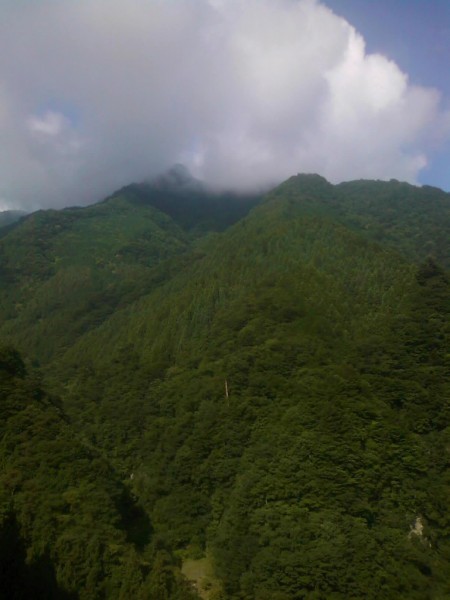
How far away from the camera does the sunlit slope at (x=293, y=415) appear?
131 feet

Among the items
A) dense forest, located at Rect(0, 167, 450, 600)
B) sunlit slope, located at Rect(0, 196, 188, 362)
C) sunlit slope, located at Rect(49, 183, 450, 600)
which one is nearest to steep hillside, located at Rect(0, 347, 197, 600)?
dense forest, located at Rect(0, 167, 450, 600)

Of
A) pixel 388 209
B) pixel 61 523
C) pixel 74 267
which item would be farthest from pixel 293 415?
pixel 388 209

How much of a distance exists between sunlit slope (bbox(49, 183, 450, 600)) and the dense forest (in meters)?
0.21

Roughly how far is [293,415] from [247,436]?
20.8 ft

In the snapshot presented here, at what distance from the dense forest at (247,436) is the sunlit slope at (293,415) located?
209 millimetres

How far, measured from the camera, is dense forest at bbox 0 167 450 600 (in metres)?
36.8

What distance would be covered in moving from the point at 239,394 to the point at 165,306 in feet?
113

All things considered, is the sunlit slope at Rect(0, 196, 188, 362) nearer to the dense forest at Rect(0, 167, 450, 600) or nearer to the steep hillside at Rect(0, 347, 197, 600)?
the dense forest at Rect(0, 167, 450, 600)

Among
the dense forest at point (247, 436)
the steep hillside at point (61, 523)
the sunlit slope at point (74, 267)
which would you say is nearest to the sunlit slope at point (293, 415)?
the dense forest at point (247, 436)

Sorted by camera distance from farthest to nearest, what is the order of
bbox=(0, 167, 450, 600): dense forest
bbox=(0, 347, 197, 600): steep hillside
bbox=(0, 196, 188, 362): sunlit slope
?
bbox=(0, 196, 188, 362): sunlit slope
bbox=(0, 167, 450, 600): dense forest
bbox=(0, 347, 197, 600): steep hillside

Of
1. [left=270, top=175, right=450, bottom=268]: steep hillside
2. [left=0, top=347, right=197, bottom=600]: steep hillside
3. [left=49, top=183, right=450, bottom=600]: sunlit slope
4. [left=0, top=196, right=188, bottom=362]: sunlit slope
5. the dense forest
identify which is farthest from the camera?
[left=270, top=175, right=450, bottom=268]: steep hillside

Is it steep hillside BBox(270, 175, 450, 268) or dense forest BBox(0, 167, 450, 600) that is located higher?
steep hillside BBox(270, 175, 450, 268)

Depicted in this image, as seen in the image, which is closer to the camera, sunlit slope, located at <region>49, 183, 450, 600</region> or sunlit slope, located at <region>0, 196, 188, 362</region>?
sunlit slope, located at <region>49, 183, 450, 600</region>

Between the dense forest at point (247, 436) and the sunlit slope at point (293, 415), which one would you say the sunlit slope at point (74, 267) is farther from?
the sunlit slope at point (293, 415)
